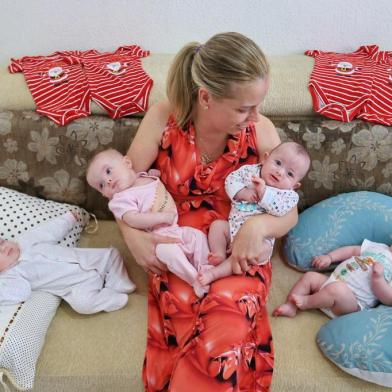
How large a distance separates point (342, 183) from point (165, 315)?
85 centimetres

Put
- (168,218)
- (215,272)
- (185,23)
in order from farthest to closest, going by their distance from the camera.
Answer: (185,23)
(168,218)
(215,272)

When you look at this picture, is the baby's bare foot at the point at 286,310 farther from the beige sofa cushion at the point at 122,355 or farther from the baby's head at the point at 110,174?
the baby's head at the point at 110,174

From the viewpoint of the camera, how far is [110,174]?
1477 millimetres

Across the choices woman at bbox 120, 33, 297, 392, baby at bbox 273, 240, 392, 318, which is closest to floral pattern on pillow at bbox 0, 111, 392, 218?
woman at bbox 120, 33, 297, 392

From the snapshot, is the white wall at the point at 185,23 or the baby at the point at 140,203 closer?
the baby at the point at 140,203

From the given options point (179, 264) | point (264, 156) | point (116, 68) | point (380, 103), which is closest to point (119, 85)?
point (116, 68)

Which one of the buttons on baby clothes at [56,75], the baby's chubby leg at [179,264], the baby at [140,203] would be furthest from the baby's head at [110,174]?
the buttons on baby clothes at [56,75]

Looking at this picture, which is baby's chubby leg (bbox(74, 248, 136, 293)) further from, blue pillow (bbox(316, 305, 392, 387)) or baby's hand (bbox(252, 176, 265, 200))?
blue pillow (bbox(316, 305, 392, 387))

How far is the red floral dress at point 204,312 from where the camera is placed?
1.20 metres

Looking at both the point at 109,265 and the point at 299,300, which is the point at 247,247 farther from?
the point at 109,265

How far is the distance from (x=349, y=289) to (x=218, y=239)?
0.44 metres

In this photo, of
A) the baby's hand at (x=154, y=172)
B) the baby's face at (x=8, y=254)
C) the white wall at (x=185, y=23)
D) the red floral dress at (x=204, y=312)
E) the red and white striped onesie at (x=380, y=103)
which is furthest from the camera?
the white wall at (x=185, y=23)

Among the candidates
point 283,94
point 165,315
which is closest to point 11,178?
point 165,315

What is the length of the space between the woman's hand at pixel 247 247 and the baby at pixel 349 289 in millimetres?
198
